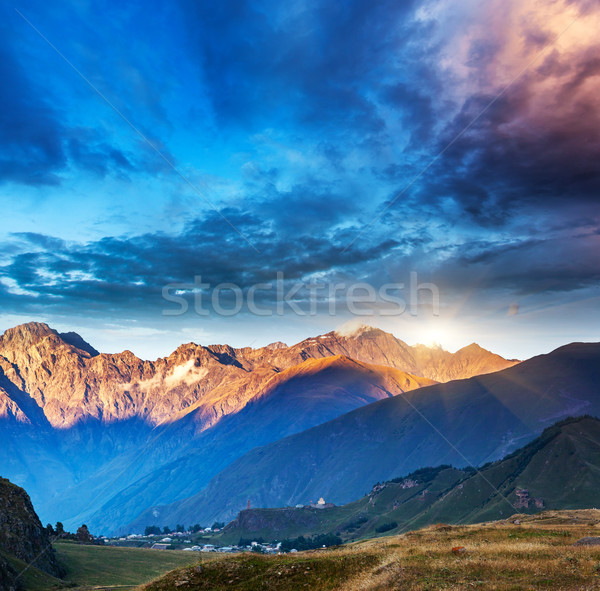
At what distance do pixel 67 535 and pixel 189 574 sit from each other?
160 meters

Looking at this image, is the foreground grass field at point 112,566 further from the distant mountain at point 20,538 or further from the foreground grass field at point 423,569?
the foreground grass field at point 423,569

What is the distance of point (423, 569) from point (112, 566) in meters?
81.9

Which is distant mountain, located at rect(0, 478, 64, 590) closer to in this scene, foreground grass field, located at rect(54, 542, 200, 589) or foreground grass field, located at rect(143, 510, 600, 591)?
foreground grass field, located at rect(54, 542, 200, 589)

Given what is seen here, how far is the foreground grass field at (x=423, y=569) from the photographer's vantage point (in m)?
33.8

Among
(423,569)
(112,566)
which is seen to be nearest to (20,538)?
(112,566)

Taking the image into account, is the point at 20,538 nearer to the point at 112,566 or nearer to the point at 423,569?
the point at 112,566

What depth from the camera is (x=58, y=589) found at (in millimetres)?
67188

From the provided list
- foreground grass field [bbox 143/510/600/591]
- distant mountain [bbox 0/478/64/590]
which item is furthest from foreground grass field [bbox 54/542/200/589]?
foreground grass field [bbox 143/510/600/591]

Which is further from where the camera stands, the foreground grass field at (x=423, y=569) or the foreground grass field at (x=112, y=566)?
the foreground grass field at (x=112, y=566)

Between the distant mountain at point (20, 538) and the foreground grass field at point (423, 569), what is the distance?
41.3 meters

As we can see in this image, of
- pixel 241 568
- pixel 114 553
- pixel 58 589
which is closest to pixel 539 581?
pixel 241 568

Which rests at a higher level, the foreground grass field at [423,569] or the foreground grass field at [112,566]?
the foreground grass field at [423,569]

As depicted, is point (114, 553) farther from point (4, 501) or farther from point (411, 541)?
point (411, 541)

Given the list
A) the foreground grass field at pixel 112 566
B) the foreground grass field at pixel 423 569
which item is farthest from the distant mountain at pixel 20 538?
the foreground grass field at pixel 423 569
